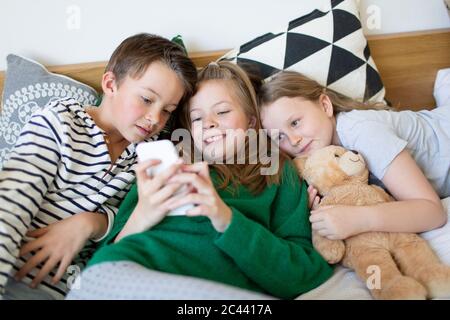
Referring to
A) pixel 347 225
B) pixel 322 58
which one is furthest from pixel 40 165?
pixel 322 58

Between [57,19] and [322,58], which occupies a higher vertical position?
[57,19]

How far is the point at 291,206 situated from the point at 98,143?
48 centimetres

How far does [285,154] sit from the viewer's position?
1075 mm

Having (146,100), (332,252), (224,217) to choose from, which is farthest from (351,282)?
(146,100)

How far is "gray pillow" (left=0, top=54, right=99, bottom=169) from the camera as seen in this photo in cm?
113

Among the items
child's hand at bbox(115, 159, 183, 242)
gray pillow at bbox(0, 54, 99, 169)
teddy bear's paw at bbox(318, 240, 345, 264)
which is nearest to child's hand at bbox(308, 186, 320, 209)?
teddy bear's paw at bbox(318, 240, 345, 264)

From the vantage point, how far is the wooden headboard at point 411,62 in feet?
4.39

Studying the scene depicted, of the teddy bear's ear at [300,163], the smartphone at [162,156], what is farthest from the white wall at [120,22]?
the smartphone at [162,156]

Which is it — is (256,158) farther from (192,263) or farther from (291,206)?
(192,263)

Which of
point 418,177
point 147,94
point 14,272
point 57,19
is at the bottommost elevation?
point 14,272

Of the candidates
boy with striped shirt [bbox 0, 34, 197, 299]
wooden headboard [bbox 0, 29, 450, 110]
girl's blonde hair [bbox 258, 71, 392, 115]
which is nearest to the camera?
boy with striped shirt [bbox 0, 34, 197, 299]

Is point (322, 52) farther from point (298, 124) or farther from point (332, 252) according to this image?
point (332, 252)

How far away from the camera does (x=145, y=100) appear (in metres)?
0.99

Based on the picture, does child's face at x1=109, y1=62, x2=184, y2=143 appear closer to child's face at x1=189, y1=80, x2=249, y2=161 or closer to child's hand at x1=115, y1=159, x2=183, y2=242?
child's face at x1=189, y1=80, x2=249, y2=161
